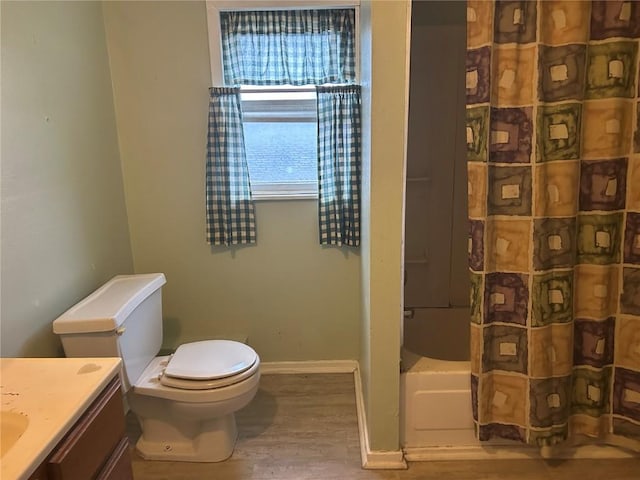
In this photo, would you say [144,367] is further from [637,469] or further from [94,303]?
[637,469]

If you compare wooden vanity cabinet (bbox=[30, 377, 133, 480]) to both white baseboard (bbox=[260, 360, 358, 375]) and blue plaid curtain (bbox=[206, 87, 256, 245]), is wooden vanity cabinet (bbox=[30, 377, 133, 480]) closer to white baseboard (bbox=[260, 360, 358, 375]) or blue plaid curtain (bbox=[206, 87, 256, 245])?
blue plaid curtain (bbox=[206, 87, 256, 245])

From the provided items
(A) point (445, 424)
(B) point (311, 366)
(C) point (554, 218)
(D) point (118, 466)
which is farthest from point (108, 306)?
(C) point (554, 218)

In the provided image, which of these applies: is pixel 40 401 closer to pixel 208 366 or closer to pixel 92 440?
pixel 92 440

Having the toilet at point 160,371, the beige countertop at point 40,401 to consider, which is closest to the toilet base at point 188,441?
the toilet at point 160,371

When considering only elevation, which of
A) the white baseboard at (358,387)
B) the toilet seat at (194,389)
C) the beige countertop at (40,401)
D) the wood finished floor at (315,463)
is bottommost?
the wood finished floor at (315,463)

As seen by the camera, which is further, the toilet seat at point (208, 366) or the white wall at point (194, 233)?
the white wall at point (194, 233)

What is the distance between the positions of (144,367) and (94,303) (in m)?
0.37

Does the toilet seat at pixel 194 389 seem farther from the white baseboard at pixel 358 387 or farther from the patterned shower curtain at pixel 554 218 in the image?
the patterned shower curtain at pixel 554 218

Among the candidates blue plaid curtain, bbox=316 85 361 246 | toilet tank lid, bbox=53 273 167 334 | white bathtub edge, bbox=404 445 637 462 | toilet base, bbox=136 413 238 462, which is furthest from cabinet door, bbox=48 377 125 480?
blue plaid curtain, bbox=316 85 361 246

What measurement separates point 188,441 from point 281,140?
1.52 metres

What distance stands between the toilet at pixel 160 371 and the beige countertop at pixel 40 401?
17.4 inches

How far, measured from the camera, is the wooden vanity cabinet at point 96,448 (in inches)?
41.8

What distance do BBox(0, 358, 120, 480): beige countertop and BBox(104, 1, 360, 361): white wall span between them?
1338mm

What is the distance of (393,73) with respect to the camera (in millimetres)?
1738
